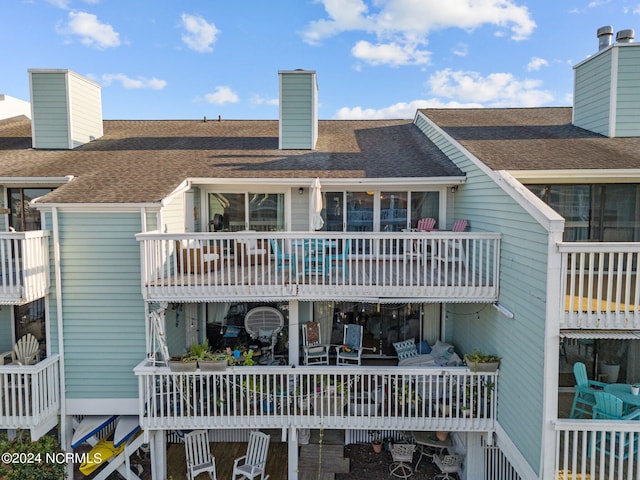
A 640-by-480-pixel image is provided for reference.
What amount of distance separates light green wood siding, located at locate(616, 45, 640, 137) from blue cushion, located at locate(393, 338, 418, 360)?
25.2ft

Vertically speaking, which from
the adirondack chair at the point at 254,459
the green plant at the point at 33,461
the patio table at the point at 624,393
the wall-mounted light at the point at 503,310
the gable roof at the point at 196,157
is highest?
the gable roof at the point at 196,157

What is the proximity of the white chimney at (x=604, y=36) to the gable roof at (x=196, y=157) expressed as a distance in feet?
17.4

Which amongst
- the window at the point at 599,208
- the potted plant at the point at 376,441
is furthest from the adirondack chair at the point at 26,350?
the window at the point at 599,208

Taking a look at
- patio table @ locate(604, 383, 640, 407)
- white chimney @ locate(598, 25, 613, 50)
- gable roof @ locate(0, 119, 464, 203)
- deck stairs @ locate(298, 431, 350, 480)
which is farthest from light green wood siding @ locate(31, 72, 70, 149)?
white chimney @ locate(598, 25, 613, 50)

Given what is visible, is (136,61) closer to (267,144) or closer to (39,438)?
(267,144)

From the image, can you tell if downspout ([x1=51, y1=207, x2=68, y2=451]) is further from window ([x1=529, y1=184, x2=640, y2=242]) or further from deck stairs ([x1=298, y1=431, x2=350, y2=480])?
window ([x1=529, y1=184, x2=640, y2=242])

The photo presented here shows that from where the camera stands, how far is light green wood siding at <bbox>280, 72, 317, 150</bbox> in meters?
10.9

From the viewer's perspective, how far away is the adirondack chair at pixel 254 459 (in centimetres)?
799

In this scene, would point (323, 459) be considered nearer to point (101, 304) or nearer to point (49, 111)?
point (101, 304)

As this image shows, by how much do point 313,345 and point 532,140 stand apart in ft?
25.4

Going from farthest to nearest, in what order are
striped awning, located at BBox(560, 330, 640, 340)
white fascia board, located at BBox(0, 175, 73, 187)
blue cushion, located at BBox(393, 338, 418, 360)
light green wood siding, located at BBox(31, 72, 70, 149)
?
light green wood siding, located at BBox(31, 72, 70, 149)
blue cushion, located at BBox(393, 338, 418, 360)
white fascia board, located at BBox(0, 175, 73, 187)
striped awning, located at BBox(560, 330, 640, 340)

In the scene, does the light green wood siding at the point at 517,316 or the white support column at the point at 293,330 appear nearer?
the light green wood siding at the point at 517,316

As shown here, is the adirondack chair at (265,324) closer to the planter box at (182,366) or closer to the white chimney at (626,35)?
the planter box at (182,366)

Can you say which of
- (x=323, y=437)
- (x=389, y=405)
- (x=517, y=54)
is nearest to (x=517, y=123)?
(x=517, y=54)
